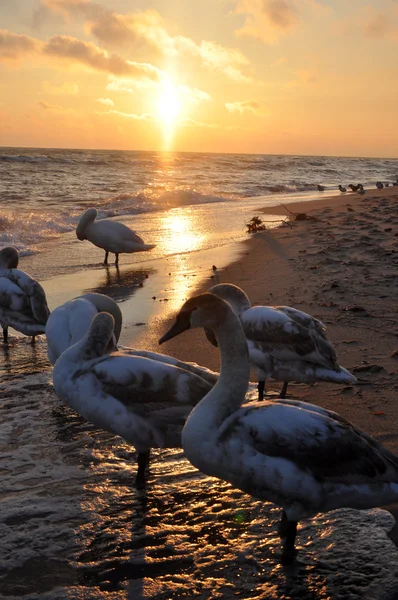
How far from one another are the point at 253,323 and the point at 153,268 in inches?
291

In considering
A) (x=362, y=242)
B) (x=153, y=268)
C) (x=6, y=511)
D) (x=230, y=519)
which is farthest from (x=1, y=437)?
(x=362, y=242)

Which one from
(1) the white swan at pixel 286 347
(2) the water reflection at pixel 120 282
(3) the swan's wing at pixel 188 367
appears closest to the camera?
(3) the swan's wing at pixel 188 367

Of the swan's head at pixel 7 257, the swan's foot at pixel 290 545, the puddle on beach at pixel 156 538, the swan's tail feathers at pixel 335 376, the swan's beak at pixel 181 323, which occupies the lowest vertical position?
the puddle on beach at pixel 156 538

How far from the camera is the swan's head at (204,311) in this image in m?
4.20

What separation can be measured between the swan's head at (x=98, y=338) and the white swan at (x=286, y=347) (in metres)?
1.06

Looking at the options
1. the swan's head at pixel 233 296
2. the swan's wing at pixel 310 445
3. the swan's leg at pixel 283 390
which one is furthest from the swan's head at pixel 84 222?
the swan's wing at pixel 310 445

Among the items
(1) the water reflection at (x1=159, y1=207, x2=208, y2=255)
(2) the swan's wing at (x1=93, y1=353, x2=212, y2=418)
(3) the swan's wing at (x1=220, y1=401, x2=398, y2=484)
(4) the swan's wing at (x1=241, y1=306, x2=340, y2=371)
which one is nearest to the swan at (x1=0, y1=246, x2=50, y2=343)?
(4) the swan's wing at (x1=241, y1=306, x2=340, y2=371)

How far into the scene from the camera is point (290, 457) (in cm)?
395

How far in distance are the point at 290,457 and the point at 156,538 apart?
3.69 feet

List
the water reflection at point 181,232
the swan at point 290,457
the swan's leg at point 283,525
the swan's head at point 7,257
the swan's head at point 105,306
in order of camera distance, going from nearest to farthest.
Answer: the swan at point 290,457 < the swan's leg at point 283,525 < the swan's head at point 105,306 < the swan's head at point 7,257 < the water reflection at point 181,232

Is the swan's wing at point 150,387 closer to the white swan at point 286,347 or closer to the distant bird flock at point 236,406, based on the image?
the distant bird flock at point 236,406

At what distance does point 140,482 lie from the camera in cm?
505

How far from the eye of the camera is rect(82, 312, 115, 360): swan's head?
5488 millimetres

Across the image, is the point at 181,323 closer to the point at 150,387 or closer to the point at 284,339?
the point at 150,387
